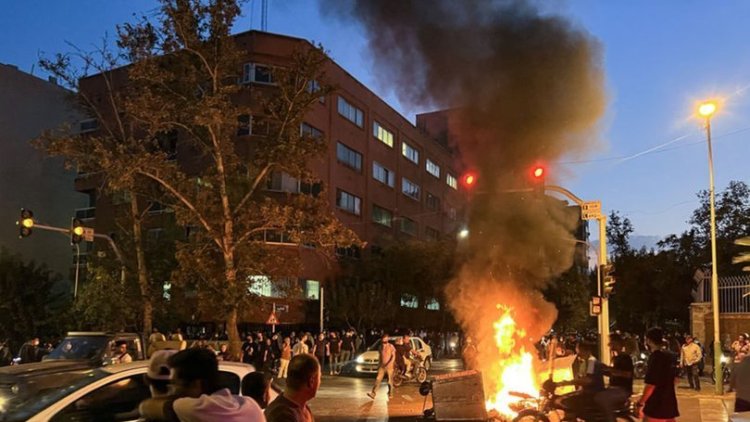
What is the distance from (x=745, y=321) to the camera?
82.2ft

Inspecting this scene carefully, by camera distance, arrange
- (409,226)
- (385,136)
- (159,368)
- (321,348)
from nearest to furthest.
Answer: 1. (159,368)
2. (321,348)
3. (385,136)
4. (409,226)

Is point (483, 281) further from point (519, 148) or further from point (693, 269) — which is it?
point (693, 269)

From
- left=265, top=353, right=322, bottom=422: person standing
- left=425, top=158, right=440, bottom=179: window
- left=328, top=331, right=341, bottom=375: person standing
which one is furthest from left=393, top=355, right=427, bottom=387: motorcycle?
left=425, top=158, right=440, bottom=179: window

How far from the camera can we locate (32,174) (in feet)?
143

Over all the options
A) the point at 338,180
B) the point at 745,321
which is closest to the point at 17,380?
the point at 745,321

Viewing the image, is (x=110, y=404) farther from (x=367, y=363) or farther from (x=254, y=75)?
(x=254, y=75)

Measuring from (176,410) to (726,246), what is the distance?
37319 millimetres

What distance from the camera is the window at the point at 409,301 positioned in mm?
41219

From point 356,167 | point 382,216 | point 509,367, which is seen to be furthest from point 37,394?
point 382,216

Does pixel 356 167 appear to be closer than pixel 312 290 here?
No

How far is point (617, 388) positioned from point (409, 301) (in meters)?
34.2

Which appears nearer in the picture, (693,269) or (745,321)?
(745,321)

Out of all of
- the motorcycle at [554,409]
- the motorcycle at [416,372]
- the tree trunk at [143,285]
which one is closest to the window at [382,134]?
the tree trunk at [143,285]

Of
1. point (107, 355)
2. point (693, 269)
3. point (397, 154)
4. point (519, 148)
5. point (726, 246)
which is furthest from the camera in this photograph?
point (397, 154)
